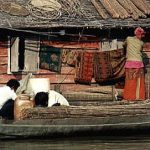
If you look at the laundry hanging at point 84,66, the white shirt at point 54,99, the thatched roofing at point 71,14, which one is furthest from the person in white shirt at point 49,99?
the thatched roofing at point 71,14

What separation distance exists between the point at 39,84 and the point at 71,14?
2486mm

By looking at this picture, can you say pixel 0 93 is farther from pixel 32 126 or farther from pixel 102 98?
pixel 102 98

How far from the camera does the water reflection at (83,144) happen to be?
1440cm

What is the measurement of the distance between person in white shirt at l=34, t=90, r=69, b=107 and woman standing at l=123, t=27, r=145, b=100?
86.0 inches

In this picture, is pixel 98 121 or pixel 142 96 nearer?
pixel 98 121

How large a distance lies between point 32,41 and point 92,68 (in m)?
2.01

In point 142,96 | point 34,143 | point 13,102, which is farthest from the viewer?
point 142,96

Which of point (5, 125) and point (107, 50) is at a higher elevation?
point (107, 50)

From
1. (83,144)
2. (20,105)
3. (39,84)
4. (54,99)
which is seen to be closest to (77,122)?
(83,144)

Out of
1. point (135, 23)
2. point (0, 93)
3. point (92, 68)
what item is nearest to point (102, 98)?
point (92, 68)

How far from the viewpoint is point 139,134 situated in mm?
15977

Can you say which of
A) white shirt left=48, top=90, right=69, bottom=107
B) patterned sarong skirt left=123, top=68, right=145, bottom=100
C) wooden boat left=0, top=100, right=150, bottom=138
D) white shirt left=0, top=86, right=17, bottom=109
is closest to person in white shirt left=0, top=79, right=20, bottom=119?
white shirt left=0, top=86, right=17, bottom=109

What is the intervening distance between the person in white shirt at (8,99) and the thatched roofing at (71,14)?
1.93 m

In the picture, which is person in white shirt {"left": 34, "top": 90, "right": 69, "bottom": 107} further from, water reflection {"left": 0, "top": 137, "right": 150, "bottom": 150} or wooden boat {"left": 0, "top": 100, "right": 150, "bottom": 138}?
water reflection {"left": 0, "top": 137, "right": 150, "bottom": 150}
